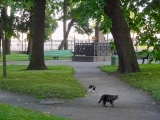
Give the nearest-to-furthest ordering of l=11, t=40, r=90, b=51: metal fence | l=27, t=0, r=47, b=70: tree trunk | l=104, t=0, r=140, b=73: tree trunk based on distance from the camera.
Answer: l=104, t=0, r=140, b=73: tree trunk, l=27, t=0, r=47, b=70: tree trunk, l=11, t=40, r=90, b=51: metal fence

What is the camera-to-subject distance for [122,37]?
71.4ft

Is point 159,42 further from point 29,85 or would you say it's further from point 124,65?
point 29,85

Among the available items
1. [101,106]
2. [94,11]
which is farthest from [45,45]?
[101,106]

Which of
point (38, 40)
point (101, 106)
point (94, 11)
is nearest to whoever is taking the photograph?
point (101, 106)

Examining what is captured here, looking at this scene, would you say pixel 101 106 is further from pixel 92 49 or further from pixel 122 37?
pixel 92 49

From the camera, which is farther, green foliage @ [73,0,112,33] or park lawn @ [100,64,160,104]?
green foliage @ [73,0,112,33]

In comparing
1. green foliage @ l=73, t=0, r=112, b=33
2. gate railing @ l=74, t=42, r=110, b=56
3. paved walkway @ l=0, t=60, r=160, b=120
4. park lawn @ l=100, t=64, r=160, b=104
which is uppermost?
green foliage @ l=73, t=0, r=112, b=33

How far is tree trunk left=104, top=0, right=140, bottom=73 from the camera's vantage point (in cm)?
2152

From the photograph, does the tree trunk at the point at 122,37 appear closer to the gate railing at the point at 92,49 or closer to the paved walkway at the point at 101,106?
the paved walkway at the point at 101,106

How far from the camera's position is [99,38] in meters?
37.9

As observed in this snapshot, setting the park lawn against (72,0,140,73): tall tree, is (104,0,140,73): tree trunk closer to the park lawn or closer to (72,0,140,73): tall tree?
(72,0,140,73): tall tree

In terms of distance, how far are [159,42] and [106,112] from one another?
13519mm

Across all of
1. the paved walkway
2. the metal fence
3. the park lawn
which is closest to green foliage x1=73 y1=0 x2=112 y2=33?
the park lawn

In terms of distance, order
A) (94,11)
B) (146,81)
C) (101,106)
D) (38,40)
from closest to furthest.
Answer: (101,106)
(146,81)
(94,11)
(38,40)
